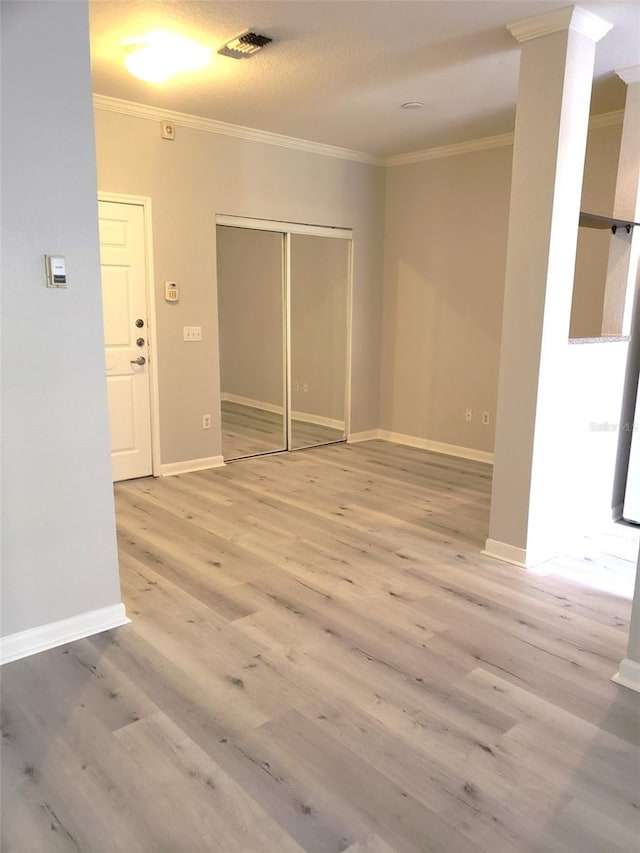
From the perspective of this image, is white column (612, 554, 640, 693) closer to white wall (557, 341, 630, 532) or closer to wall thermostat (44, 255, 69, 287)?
white wall (557, 341, 630, 532)

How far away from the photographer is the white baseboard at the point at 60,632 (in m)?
2.44

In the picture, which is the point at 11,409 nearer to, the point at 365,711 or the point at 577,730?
the point at 365,711

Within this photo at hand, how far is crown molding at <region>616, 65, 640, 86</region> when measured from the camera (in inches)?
142

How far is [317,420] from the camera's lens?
6.11 metres

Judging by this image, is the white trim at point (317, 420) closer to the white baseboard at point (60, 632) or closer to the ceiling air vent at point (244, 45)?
the ceiling air vent at point (244, 45)

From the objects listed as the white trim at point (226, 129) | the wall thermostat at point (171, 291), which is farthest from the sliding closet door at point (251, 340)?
the white trim at point (226, 129)

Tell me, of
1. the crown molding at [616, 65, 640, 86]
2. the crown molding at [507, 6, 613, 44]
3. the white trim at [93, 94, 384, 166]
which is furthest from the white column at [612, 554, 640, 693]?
the white trim at [93, 94, 384, 166]

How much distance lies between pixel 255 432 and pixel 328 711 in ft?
12.4

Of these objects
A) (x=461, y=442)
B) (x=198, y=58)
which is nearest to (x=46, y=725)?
(x=198, y=58)

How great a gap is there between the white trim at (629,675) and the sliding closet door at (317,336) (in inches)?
154

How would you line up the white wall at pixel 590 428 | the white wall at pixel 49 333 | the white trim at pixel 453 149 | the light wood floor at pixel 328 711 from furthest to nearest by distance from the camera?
the white trim at pixel 453 149
the white wall at pixel 590 428
the white wall at pixel 49 333
the light wood floor at pixel 328 711

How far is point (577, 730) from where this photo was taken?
2.07 metres

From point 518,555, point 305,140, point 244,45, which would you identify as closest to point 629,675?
point 518,555

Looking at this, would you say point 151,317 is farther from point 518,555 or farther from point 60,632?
point 518,555
